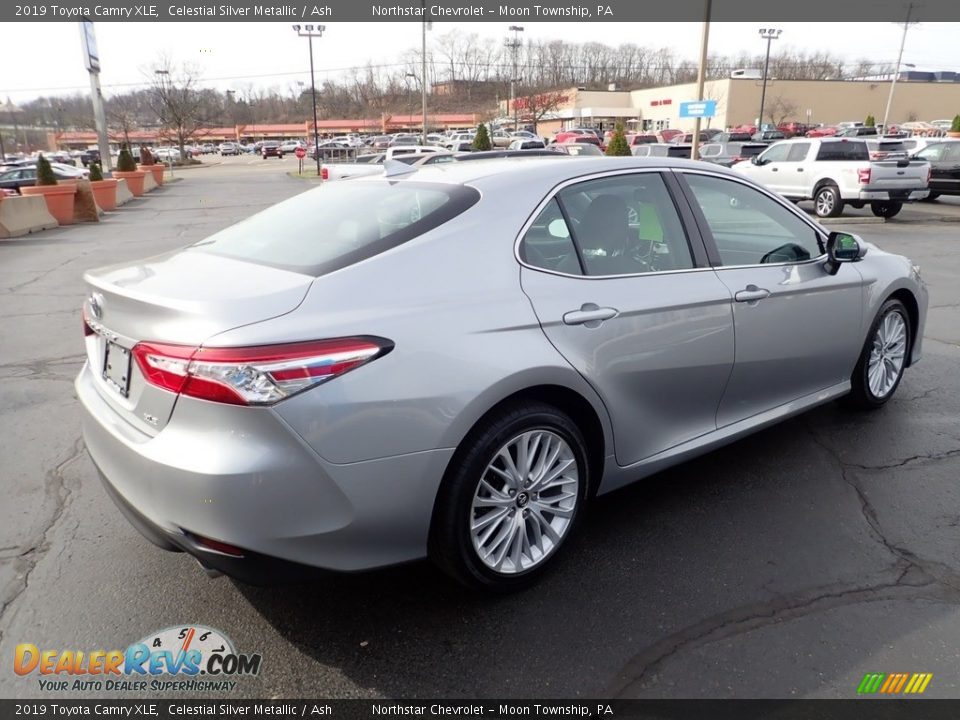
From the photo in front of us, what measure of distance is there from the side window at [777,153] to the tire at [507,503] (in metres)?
17.6

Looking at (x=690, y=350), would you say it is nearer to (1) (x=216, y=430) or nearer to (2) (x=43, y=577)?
(1) (x=216, y=430)

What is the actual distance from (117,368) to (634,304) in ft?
6.85

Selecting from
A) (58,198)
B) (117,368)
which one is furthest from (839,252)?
(58,198)

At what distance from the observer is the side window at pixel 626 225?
119 inches

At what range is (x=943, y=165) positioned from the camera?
19.6 metres

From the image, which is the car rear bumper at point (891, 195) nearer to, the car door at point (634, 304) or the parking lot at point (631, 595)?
the parking lot at point (631, 595)

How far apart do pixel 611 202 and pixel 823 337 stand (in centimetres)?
164

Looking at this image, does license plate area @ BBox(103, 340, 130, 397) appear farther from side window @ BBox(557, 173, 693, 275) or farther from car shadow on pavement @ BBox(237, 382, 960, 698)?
side window @ BBox(557, 173, 693, 275)

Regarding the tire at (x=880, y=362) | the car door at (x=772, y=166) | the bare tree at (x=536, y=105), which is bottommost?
the tire at (x=880, y=362)

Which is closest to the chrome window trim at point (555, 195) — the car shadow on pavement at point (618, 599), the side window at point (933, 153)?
the car shadow on pavement at point (618, 599)

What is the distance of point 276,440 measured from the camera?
2104mm

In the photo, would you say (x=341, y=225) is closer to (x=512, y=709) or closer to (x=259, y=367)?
(x=259, y=367)

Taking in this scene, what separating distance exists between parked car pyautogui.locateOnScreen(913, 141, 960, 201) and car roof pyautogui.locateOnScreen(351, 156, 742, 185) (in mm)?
20434

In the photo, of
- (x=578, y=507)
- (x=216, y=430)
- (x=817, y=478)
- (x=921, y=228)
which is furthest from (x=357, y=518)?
(x=921, y=228)
